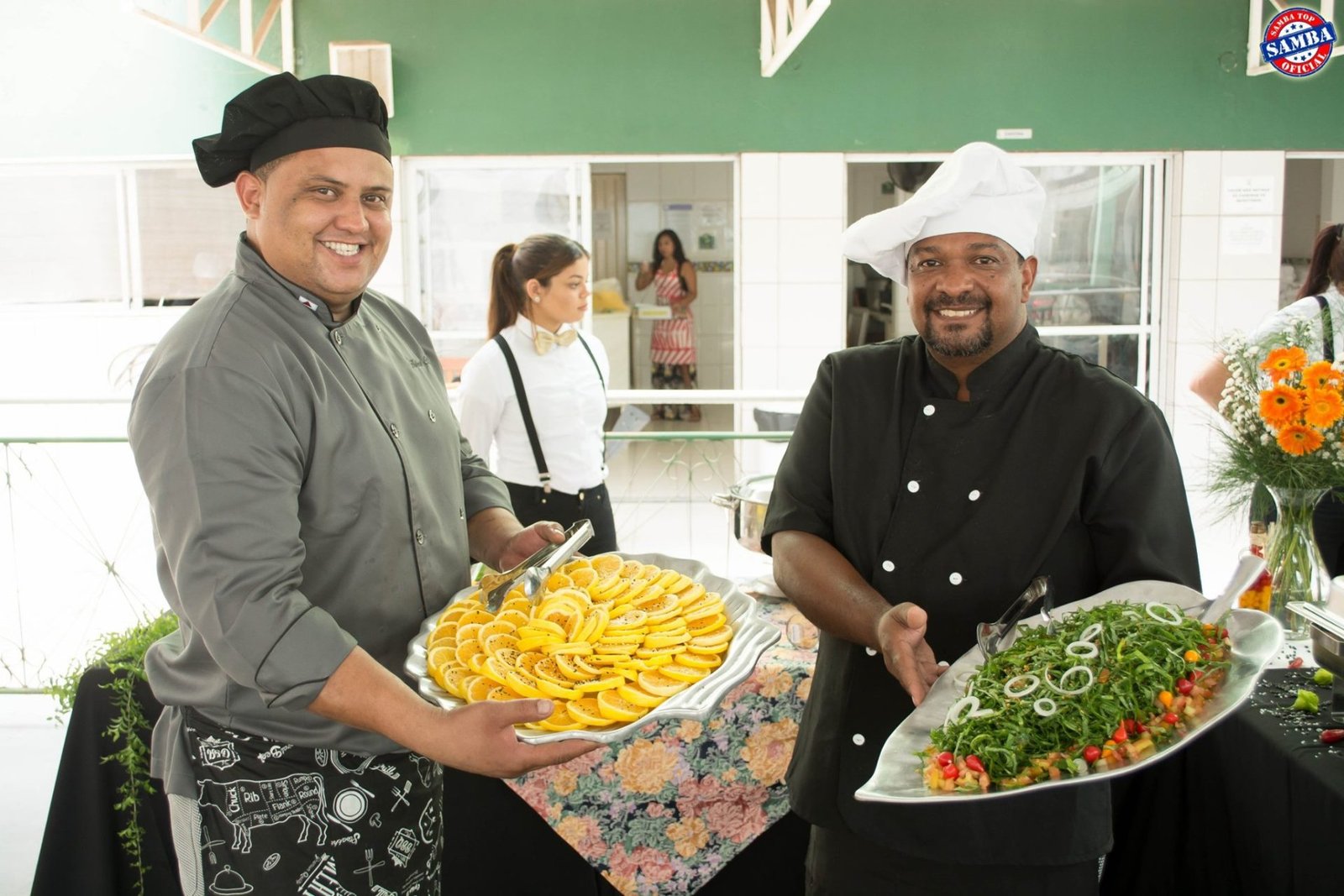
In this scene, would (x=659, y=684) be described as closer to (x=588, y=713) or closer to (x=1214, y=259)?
(x=588, y=713)

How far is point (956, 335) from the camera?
1759 mm

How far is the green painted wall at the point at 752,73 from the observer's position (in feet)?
24.2

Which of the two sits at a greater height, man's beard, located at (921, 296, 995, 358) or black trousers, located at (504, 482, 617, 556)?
man's beard, located at (921, 296, 995, 358)

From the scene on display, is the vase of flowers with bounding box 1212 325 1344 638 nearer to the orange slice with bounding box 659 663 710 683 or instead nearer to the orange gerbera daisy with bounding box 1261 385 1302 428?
the orange gerbera daisy with bounding box 1261 385 1302 428

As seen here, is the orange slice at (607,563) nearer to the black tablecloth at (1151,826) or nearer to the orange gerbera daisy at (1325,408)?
the black tablecloth at (1151,826)

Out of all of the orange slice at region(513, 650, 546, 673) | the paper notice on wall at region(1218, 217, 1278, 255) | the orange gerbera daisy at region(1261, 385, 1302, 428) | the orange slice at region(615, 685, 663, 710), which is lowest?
the orange slice at region(615, 685, 663, 710)

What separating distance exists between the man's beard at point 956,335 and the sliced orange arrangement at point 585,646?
0.53m

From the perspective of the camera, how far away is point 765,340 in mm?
7828

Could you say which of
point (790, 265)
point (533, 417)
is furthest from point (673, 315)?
point (533, 417)

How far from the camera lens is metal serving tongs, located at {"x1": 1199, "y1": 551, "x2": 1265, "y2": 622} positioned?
1.55 meters

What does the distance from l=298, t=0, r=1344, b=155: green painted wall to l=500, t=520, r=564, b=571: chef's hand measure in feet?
19.3

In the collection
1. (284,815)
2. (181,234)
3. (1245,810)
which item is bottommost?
(1245,810)

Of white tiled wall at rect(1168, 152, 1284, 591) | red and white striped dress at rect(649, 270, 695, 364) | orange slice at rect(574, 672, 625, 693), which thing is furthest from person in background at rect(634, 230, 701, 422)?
orange slice at rect(574, 672, 625, 693)

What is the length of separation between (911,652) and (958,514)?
→ 30 centimetres
